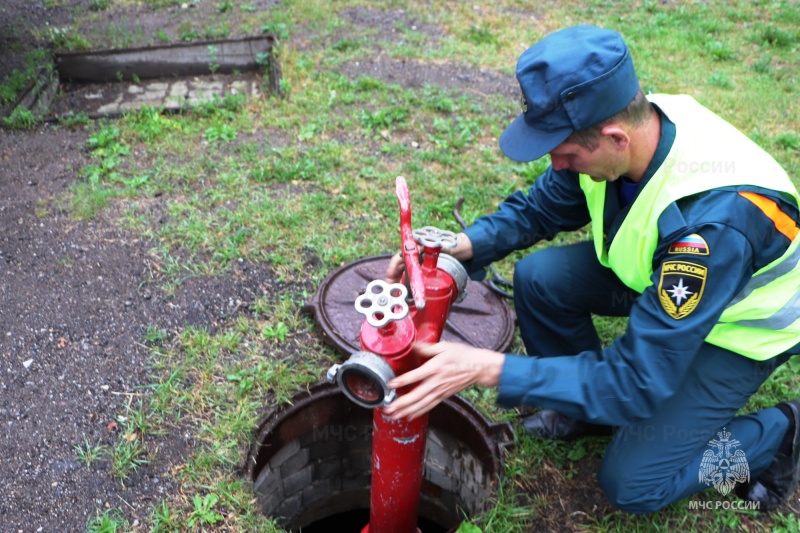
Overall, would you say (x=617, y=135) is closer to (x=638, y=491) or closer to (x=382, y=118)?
(x=638, y=491)

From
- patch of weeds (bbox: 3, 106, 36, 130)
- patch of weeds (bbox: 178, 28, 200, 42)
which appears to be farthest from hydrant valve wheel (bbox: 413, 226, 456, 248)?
patch of weeds (bbox: 178, 28, 200, 42)

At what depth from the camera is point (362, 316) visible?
286 cm

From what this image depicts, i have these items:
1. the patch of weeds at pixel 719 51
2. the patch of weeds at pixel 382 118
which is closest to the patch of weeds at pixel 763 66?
the patch of weeds at pixel 719 51

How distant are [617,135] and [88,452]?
Answer: 2072 millimetres

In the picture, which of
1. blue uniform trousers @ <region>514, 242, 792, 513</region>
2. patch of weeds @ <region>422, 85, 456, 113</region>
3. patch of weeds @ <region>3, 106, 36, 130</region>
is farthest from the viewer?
patch of weeds @ <region>422, 85, 456, 113</region>

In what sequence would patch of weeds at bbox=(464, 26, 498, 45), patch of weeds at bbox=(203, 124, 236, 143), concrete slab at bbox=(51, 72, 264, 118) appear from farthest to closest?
patch of weeds at bbox=(464, 26, 498, 45) < concrete slab at bbox=(51, 72, 264, 118) < patch of weeds at bbox=(203, 124, 236, 143)

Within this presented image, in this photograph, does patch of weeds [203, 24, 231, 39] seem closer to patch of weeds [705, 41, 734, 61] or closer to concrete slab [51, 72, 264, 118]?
concrete slab [51, 72, 264, 118]

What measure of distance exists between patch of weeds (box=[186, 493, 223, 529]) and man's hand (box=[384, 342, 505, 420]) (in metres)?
0.83

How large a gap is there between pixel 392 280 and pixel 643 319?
0.81m

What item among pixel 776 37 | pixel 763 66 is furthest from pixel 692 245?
pixel 776 37

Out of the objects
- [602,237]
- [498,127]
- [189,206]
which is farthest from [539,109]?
[498,127]

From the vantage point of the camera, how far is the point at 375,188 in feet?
12.4

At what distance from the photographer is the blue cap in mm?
1662

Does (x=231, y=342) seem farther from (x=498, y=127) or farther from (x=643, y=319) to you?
(x=498, y=127)
